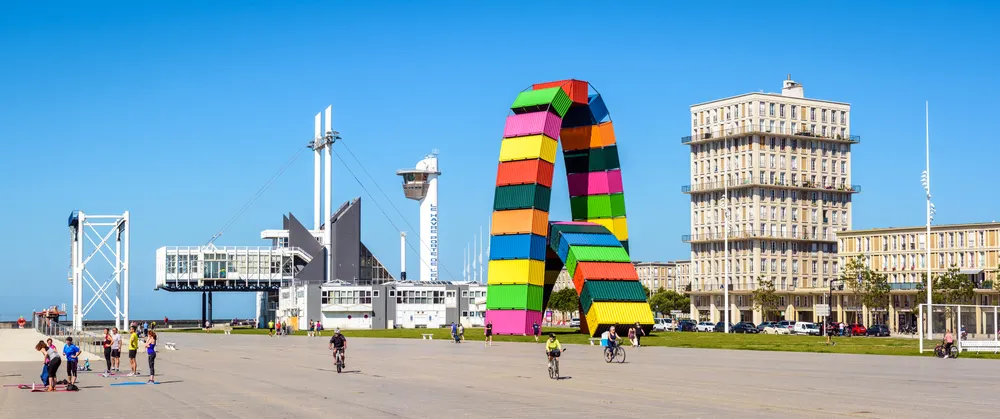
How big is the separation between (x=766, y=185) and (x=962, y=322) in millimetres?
95018

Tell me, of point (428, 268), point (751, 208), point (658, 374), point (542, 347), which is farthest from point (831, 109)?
point (658, 374)

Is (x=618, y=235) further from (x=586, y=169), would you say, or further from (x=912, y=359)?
(x=912, y=359)

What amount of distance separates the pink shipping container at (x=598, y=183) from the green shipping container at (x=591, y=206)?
0.37 m

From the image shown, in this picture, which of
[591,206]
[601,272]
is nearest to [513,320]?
[601,272]

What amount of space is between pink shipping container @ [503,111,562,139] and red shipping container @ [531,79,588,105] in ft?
8.96

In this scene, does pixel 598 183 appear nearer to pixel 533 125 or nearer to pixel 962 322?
pixel 533 125

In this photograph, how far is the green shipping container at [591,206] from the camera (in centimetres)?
8475

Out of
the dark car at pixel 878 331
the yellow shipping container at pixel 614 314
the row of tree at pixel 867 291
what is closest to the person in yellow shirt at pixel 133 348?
the yellow shipping container at pixel 614 314

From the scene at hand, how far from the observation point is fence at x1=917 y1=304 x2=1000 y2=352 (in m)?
56.6

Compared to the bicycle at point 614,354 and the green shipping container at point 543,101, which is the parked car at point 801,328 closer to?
the green shipping container at point 543,101

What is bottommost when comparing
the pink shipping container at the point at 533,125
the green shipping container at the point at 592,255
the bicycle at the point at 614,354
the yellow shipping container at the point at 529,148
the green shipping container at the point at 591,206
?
the bicycle at the point at 614,354

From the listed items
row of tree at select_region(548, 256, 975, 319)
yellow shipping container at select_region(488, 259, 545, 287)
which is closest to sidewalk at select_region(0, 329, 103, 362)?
yellow shipping container at select_region(488, 259, 545, 287)

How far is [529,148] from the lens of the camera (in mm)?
78562

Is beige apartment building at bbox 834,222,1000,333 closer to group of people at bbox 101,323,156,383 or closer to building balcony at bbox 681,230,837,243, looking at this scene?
building balcony at bbox 681,230,837,243
